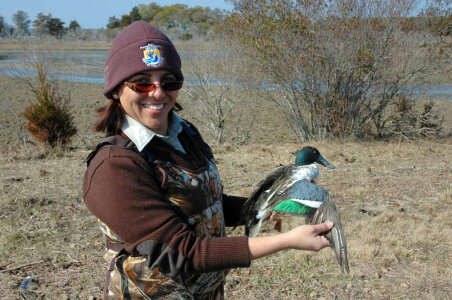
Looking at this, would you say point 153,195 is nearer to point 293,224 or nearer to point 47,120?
point 293,224

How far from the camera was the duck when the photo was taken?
182cm

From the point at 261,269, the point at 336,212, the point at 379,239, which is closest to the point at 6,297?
the point at 261,269

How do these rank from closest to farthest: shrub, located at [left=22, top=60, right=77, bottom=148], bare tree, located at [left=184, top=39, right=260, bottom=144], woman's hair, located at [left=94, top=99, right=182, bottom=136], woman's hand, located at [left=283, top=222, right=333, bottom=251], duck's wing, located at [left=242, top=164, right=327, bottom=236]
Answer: woman's hand, located at [left=283, top=222, right=333, bottom=251], woman's hair, located at [left=94, top=99, right=182, bottom=136], duck's wing, located at [left=242, top=164, right=327, bottom=236], shrub, located at [left=22, top=60, right=77, bottom=148], bare tree, located at [left=184, top=39, right=260, bottom=144]

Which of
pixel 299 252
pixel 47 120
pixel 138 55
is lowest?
pixel 47 120

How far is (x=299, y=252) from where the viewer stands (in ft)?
14.6

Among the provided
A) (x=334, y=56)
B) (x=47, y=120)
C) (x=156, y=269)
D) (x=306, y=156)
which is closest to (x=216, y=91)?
(x=334, y=56)

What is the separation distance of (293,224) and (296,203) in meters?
3.30

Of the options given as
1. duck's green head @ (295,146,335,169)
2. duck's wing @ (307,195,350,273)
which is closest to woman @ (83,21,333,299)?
duck's wing @ (307,195,350,273)

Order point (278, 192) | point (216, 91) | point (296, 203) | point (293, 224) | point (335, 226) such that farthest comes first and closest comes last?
point (216, 91)
point (293, 224)
point (278, 192)
point (296, 203)
point (335, 226)

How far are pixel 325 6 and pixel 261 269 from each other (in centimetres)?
1011

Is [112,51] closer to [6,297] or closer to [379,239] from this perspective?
[6,297]

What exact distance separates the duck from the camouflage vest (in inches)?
13.9

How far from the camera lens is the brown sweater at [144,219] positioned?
1.45 meters

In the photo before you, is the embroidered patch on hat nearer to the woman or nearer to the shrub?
the woman
